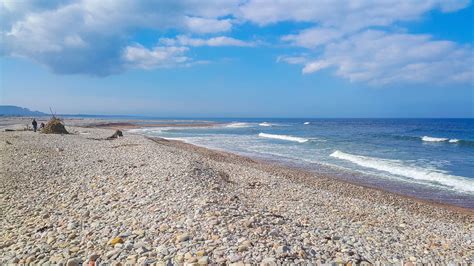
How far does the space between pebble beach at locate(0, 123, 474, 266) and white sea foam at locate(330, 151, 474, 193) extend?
186 inches

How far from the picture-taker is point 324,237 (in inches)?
245

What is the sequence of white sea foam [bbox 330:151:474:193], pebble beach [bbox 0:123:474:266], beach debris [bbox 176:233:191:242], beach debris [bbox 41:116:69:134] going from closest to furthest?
pebble beach [bbox 0:123:474:266] < beach debris [bbox 176:233:191:242] < white sea foam [bbox 330:151:474:193] < beach debris [bbox 41:116:69:134]

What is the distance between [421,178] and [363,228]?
1227cm

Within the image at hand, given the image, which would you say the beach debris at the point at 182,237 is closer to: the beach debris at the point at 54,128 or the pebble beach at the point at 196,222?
the pebble beach at the point at 196,222

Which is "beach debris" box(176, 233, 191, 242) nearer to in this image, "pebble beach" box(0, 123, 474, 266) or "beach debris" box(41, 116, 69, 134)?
"pebble beach" box(0, 123, 474, 266)

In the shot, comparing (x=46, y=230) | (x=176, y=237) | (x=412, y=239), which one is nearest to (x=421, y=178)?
(x=412, y=239)

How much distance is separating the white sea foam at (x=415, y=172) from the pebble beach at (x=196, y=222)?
473 centimetres

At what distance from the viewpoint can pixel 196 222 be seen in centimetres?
628

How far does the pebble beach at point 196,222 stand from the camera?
5.20 m

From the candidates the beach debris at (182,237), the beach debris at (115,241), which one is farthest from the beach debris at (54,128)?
the beach debris at (182,237)

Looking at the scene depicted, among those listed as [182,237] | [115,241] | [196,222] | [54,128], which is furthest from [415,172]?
[54,128]

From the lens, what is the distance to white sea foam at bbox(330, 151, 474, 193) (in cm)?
1602

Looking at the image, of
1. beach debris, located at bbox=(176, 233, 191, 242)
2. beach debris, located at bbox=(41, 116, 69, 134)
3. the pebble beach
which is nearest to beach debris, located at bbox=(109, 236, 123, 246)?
the pebble beach

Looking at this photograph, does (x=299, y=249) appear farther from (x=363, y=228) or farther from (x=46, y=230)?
(x=46, y=230)
